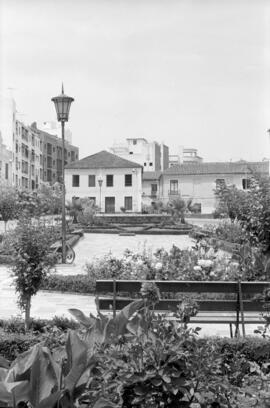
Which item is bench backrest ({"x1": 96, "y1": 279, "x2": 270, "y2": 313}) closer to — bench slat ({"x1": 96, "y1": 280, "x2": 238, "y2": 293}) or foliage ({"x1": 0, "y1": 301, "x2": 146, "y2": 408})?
bench slat ({"x1": 96, "y1": 280, "x2": 238, "y2": 293})

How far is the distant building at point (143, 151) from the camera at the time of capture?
87.9 m

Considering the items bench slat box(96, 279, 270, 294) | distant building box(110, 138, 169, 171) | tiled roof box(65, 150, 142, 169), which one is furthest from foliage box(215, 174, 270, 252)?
distant building box(110, 138, 169, 171)

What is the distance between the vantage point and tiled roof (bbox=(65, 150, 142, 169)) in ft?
191

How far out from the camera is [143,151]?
298 ft

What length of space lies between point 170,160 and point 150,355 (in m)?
107

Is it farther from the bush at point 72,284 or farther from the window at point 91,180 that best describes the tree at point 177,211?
the bush at point 72,284

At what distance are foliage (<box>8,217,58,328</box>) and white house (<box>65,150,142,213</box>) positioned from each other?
51.6 metres

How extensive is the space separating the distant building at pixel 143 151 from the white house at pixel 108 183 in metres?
28.1

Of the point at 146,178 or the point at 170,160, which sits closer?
the point at 146,178

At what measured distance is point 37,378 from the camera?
2734 mm

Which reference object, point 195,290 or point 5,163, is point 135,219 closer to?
point 5,163

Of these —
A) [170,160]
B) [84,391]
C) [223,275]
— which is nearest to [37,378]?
[84,391]

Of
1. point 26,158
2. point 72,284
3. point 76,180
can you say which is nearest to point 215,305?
point 72,284

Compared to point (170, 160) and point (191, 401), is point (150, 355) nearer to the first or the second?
point (191, 401)
